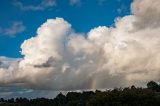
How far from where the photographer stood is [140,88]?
396 ft

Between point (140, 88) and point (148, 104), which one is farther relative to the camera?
point (140, 88)

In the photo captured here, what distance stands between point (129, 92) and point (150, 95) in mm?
6964

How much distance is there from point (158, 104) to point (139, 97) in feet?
22.0

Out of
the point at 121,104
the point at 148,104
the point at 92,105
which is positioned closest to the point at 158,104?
the point at 148,104

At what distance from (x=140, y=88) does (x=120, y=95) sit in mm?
14231

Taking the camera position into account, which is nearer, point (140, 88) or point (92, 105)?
point (92, 105)

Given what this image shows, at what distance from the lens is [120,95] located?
108625 millimetres

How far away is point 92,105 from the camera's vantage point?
109625 millimetres

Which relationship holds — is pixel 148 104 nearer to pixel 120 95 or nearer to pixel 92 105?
pixel 120 95

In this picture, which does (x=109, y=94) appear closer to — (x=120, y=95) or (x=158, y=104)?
(x=120, y=95)

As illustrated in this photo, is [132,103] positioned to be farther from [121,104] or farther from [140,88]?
[140,88]

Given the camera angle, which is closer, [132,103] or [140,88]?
[132,103]

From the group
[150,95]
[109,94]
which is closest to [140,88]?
[150,95]

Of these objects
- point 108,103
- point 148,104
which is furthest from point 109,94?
point 148,104
